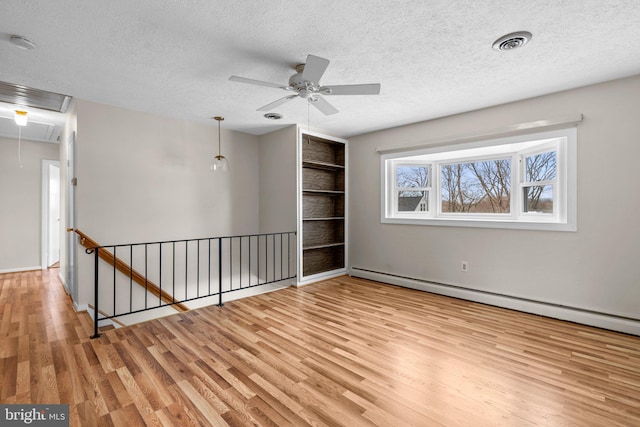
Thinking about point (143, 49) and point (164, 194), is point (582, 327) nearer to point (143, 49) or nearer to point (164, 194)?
point (143, 49)

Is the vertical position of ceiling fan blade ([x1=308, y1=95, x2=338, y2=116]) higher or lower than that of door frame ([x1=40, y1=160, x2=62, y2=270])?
higher

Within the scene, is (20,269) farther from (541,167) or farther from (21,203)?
(541,167)

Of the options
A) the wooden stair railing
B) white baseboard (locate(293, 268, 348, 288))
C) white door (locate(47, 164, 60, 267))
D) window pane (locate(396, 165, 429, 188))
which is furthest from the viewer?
white door (locate(47, 164, 60, 267))

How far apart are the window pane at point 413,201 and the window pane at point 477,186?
0.89 feet

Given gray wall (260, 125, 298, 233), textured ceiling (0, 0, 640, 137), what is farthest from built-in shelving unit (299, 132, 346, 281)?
textured ceiling (0, 0, 640, 137)

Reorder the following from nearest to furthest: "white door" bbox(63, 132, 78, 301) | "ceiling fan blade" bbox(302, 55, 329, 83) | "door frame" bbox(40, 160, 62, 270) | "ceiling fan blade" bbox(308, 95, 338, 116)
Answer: "ceiling fan blade" bbox(302, 55, 329, 83) < "ceiling fan blade" bbox(308, 95, 338, 116) < "white door" bbox(63, 132, 78, 301) < "door frame" bbox(40, 160, 62, 270)

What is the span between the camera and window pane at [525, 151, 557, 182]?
3367 millimetres

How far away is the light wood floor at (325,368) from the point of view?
1.71 m

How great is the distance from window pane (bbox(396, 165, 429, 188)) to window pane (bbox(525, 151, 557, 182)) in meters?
1.31

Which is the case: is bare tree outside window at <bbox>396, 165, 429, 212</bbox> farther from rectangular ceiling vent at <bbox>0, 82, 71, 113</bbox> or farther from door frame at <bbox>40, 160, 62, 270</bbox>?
door frame at <bbox>40, 160, 62, 270</bbox>

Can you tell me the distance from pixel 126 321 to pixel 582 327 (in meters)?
5.14

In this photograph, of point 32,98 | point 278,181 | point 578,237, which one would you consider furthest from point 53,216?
point 578,237

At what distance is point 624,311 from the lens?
278cm

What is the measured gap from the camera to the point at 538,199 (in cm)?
349
